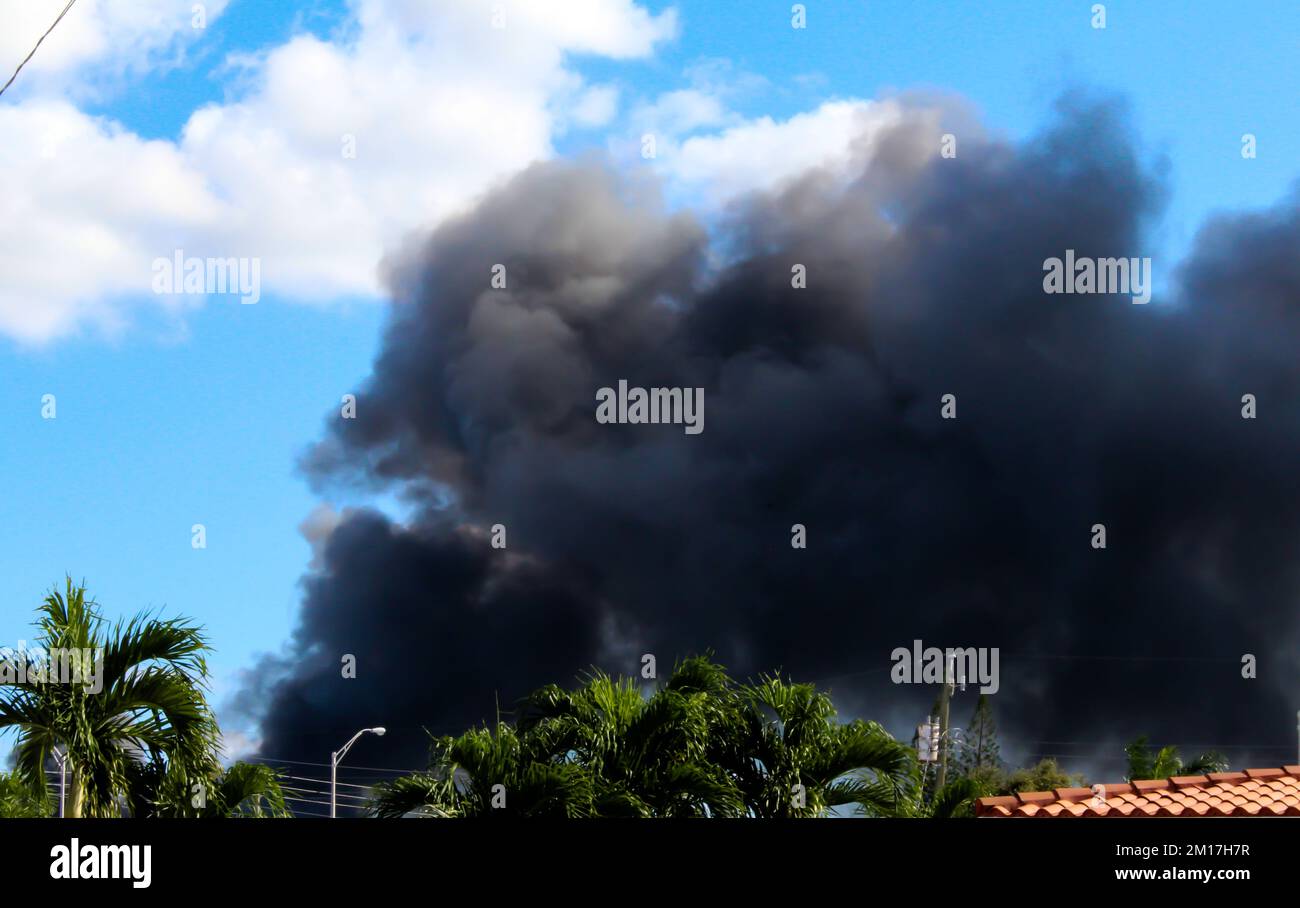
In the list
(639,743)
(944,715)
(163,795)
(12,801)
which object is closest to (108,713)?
(163,795)

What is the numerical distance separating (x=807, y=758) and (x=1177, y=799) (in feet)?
14.0

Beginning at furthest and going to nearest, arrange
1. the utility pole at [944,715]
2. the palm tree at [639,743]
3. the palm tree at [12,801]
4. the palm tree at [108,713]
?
the utility pole at [944,715], the palm tree at [12,801], the palm tree at [639,743], the palm tree at [108,713]

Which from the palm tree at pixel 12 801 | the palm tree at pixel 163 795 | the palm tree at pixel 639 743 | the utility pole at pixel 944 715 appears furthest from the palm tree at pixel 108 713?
the utility pole at pixel 944 715

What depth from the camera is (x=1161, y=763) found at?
141 ft

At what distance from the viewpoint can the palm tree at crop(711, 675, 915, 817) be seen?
603 inches

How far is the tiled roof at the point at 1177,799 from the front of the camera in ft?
47.8

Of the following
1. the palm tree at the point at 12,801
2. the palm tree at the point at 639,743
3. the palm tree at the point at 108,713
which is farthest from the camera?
the palm tree at the point at 12,801

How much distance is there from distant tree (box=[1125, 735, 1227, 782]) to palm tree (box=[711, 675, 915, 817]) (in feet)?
71.5

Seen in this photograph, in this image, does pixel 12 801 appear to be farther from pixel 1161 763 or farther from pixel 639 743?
pixel 1161 763

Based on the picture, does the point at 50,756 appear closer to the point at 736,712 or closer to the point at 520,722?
the point at 520,722

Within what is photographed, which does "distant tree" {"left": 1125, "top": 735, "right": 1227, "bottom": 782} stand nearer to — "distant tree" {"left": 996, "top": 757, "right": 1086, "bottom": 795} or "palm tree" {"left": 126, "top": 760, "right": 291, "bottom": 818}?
"distant tree" {"left": 996, "top": 757, "right": 1086, "bottom": 795}

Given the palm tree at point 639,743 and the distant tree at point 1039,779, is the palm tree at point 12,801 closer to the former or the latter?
the palm tree at point 639,743

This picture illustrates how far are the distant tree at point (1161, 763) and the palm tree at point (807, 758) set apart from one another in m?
21.8

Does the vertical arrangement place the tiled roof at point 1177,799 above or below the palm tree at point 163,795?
below
